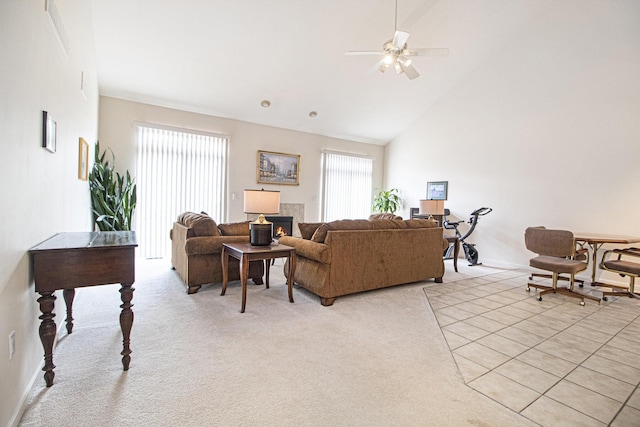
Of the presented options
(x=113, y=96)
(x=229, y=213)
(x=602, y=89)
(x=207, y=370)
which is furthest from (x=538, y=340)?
(x=113, y=96)

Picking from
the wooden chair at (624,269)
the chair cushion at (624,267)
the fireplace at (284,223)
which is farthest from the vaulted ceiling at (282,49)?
the chair cushion at (624,267)

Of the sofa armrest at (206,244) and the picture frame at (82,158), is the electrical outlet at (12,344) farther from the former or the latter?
the picture frame at (82,158)

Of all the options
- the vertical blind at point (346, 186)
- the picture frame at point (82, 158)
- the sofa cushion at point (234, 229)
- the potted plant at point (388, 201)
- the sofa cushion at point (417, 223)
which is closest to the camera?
the picture frame at point (82, 158)

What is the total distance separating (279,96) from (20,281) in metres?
5.06

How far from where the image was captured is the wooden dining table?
146 inches

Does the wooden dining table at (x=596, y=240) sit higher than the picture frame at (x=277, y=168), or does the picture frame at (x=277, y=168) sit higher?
the picture frame at (x=277, y=168)

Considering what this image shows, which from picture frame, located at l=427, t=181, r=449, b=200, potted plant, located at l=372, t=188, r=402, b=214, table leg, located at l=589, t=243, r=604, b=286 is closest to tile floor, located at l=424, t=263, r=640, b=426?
table leg, located at l=589, t=243, r=604, b=286

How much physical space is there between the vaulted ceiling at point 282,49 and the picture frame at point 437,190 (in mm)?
1891

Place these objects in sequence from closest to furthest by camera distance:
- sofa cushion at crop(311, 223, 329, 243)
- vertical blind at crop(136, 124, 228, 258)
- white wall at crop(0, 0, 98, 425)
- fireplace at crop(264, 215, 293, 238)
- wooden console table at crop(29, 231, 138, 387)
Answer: white wall at crop(0, 0, 98, 425) → wooden console table at crop(29, 231, 138, 387) → sofa cushion at crop(311, 223, 329, 243) → vertical blind at crop(136, 124, 228, 258) → fireplace at crop(264, 215, 293, 238)

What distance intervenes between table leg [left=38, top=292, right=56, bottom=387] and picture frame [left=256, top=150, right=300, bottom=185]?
16.2ft

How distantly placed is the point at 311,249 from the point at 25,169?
2.39 m

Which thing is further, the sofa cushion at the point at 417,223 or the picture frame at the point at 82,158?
the sofa cushion at the point at 417,223

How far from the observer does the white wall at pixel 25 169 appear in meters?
1.38

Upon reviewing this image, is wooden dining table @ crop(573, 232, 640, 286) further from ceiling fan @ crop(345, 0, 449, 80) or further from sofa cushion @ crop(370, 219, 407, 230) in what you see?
ceiling fan @ crop(345, 0, 449, 80)
